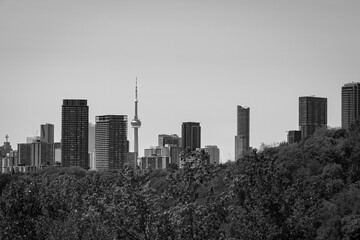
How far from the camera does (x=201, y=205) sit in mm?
32625

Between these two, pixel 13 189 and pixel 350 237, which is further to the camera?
pixel 350 237

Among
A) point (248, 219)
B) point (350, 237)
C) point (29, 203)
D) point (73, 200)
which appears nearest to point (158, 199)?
point (248, 219)

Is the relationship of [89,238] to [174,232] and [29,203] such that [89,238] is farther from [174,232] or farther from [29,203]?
[174,232]

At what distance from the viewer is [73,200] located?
77625 millimetres

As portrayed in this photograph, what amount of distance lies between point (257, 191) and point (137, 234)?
54.6ft

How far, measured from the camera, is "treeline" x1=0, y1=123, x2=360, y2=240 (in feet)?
106

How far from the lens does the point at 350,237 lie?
6912 centimetres

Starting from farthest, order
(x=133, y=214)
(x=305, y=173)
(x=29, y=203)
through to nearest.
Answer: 1. (x=305, y=173)
2. (x=29, y=203)
3. (x=133, y=214)

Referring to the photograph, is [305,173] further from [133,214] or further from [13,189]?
[133,214]

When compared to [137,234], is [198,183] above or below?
above

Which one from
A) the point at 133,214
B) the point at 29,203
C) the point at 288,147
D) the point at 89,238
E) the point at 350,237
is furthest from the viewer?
the point at 288,147

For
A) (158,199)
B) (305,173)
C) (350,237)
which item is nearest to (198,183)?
(158,199)

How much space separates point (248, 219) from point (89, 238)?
1156 cm

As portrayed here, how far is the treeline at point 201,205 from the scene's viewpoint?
32188mm
